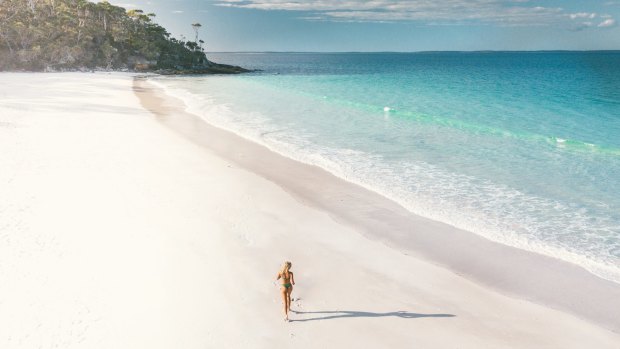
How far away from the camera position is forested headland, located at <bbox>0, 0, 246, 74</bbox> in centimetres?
7819

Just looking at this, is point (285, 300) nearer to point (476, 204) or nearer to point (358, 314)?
point (358, 314)

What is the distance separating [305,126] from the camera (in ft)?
91.8

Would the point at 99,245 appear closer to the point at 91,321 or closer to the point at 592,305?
the point at 91,321

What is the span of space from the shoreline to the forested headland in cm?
7941

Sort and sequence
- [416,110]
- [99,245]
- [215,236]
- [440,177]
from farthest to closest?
[416,110] < [440,177] < [215,236] < [99,245]

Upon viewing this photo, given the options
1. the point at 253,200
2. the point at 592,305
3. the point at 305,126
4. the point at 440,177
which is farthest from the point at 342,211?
the point at 305,126

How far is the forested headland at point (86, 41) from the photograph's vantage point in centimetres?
7819

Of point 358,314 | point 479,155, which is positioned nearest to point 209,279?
point 358,314

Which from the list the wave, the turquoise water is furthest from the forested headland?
the wave

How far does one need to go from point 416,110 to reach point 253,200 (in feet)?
87.0

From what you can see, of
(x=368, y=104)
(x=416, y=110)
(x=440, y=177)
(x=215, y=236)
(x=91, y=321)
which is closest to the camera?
(x=91, y=321)

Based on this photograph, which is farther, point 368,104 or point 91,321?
point 368,104

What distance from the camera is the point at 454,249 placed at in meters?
11.2

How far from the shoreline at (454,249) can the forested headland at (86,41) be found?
79414 millimetres
